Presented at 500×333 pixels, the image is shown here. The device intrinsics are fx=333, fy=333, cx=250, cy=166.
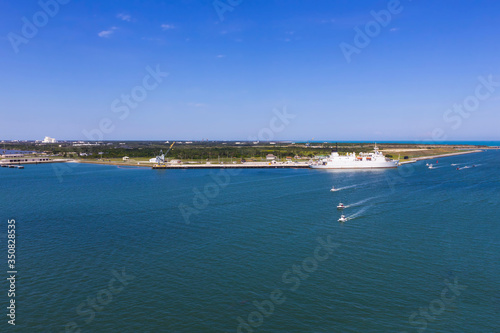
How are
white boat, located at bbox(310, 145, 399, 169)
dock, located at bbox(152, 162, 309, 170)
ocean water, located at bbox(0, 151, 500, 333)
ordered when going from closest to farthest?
ocean water, located at bbox(0, 151, 500, 333) → white boat, located at bbox(310, 145, 399, 169) → dock, located at bbox(152, 162, 309, 170)

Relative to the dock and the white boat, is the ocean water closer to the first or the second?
the white boat

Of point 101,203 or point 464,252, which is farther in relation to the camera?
point 101,203

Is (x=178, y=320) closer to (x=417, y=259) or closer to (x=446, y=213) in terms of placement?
(x=417, y=259)

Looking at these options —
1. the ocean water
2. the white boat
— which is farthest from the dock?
the ocean water

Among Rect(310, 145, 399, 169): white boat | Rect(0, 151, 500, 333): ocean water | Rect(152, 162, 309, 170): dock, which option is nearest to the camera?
Rect(0, 151, 500, 333): ocean water

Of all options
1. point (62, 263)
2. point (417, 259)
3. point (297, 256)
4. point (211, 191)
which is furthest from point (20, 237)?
point (417, 259)

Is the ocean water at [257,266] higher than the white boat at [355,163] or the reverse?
the reverse

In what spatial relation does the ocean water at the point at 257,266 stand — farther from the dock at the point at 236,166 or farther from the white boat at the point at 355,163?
the dock at the point at 236,166

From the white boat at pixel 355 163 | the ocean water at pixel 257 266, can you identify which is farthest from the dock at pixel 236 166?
the ocean water at pixel 257 266
